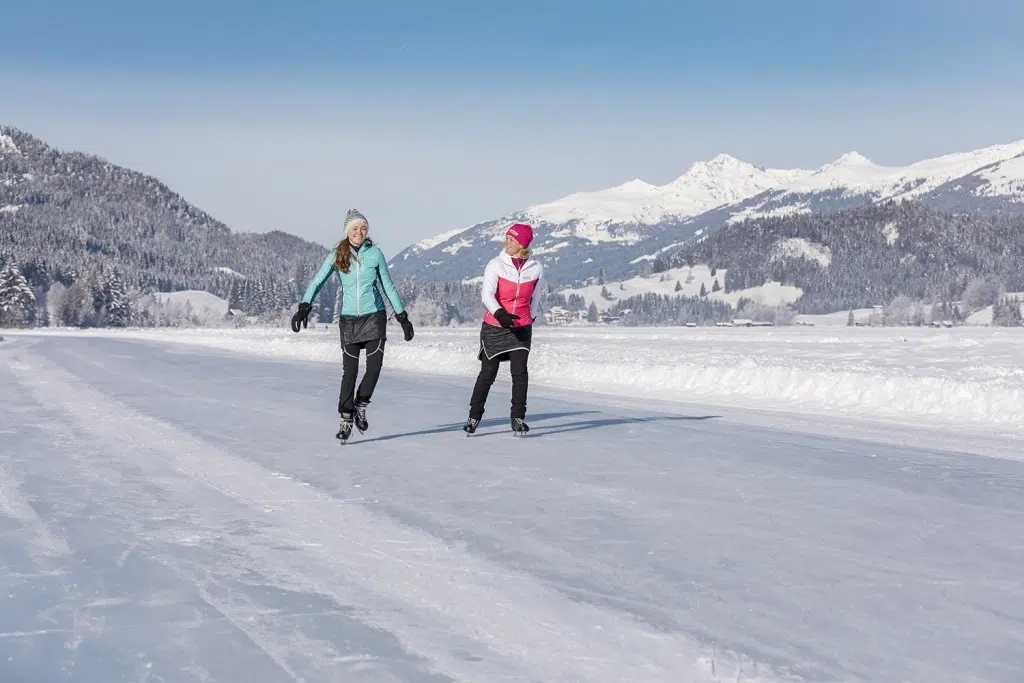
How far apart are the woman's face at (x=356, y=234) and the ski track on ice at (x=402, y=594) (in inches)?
124

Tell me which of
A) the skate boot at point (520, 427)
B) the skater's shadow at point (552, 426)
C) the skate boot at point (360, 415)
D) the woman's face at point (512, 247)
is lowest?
the skater's shadow at point (552, 426)

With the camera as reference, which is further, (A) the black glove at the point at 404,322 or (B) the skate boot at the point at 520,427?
(B) the skate boot at the point at 520,427

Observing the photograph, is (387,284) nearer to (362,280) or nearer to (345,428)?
Answer: (362,280)

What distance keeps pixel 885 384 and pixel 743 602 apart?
12.6 m

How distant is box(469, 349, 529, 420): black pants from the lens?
9.66 m

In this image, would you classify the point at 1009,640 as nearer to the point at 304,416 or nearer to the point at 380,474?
the point at 380,474

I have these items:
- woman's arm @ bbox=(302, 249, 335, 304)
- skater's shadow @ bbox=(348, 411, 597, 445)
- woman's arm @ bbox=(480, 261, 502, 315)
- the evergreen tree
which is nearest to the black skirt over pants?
woman's arm @ bbox=(480, 261, 502, 315)

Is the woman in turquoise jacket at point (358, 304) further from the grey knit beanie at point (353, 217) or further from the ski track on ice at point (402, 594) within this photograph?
the ski track on ice at point (402, 594)

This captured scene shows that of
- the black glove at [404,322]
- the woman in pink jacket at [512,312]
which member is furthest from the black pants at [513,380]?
the black glove at [404,322]

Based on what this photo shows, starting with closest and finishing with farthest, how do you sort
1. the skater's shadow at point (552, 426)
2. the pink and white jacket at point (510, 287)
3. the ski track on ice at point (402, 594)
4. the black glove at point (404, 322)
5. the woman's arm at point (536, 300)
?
the ski track on ice at point (402, 594) → the black glove at point (404, 322) → the pink and white jacket at point (510, 287) → the woman's arm at point (536, 300) → the skater's shadow at point (552, 426)

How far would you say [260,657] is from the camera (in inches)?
131

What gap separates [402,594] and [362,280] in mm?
5672

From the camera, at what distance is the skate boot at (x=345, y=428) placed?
30.3 feet

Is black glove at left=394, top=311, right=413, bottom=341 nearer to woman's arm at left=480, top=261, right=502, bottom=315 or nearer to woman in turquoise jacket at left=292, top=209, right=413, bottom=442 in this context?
woman in turquoise jacket at left=292, top=209, right=413, bottom=442
